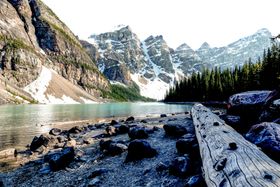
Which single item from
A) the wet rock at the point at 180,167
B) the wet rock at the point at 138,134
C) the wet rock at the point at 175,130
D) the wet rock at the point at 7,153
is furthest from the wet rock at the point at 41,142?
the wet rock at the point at 180,167

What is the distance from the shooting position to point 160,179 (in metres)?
11.0

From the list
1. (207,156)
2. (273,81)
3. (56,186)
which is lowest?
(56,186)

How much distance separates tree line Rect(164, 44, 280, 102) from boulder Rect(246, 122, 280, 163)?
68.0 feet

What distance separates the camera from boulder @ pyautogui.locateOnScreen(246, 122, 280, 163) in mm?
9656

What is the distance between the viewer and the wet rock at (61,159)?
48.6ft

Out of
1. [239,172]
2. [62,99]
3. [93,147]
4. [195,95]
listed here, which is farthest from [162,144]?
[62,99]

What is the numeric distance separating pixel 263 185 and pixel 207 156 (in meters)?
3.74

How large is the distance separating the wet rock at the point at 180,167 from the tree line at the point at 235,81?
23.0 meters

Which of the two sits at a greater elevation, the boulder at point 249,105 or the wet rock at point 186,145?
the boulder at point 249,105

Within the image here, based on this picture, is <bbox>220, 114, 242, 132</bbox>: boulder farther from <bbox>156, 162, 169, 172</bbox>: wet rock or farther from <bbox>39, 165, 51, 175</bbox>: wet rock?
<bbox>39, 165, 51, 175</bbox>: wet rock

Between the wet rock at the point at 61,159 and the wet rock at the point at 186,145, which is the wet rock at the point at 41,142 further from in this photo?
the wet rock at the point at 186,145

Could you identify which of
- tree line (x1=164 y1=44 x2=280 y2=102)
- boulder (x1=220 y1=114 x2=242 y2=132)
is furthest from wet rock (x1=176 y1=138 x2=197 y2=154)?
tree line (x1=164 y1=44 x2=280 y2=102)

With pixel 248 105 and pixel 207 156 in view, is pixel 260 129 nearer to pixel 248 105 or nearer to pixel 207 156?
pixel 207 156

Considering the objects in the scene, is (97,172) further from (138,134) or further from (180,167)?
(138,134)
